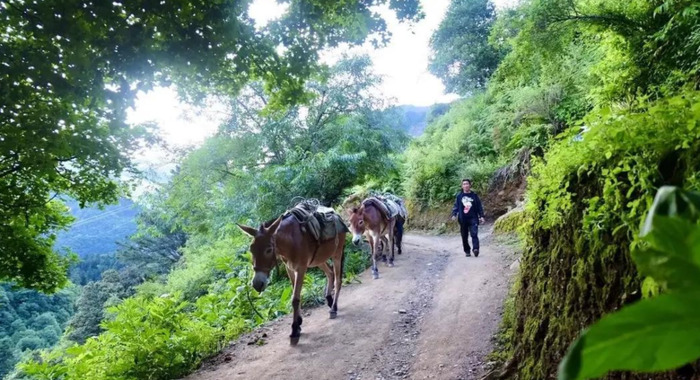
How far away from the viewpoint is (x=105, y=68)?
4629 mm

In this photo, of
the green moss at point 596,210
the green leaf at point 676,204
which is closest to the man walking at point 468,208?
the green moss at point 596,210

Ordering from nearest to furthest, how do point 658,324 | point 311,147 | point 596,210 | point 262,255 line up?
point 658,324 → point 596,210 → point 262,255 → point 311,147

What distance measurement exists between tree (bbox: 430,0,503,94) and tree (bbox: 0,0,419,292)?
1884 centimetres

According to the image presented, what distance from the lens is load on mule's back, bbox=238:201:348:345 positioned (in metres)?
6.06

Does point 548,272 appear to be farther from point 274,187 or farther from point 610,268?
point 274,187

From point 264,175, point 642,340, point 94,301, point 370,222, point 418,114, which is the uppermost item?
point 418,114

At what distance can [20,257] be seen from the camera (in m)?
7.30

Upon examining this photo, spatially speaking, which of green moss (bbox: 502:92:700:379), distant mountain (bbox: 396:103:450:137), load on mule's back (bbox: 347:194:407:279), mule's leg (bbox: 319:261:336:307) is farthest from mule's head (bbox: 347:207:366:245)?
green moss (bbox: 502:92:700:379)

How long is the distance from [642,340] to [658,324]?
0.02 m

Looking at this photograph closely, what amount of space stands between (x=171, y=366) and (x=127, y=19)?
190 inches

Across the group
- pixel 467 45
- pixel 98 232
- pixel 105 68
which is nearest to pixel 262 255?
pixel 105 68

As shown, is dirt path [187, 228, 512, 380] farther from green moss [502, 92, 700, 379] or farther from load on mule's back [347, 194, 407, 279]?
green moss [502, 92, 700, 379]

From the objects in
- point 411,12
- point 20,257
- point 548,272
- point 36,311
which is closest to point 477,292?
point 548,272

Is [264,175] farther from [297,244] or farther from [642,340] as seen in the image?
[642,340]
